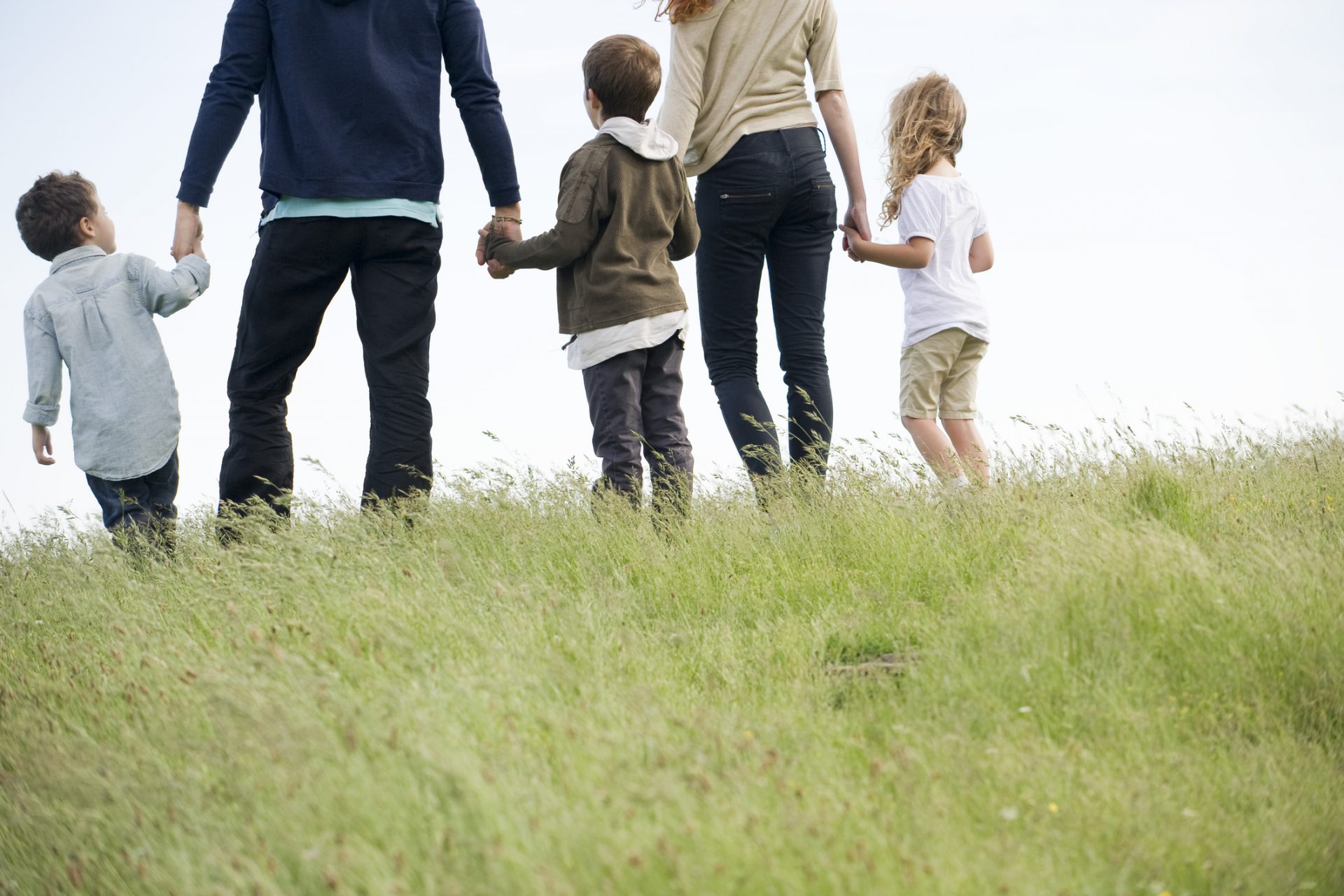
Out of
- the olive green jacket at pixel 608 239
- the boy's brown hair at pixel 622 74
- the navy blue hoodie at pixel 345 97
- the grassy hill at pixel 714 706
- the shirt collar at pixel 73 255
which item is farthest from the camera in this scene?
the shirt collar at pixel 73 255

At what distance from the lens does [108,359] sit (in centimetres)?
579

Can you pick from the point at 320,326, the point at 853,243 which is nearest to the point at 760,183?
the point at 853,243

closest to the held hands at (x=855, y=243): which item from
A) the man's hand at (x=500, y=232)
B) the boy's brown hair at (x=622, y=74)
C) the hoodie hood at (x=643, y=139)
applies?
the hoodie hood at (x=643, y=139)

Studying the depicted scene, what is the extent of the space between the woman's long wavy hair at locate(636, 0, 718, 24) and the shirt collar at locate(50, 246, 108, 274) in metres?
3.26

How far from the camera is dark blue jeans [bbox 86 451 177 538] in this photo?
5875 mm

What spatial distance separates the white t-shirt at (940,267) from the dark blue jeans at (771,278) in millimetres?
480

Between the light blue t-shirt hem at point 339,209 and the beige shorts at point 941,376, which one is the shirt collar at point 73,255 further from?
the beige shorts at point 941,376

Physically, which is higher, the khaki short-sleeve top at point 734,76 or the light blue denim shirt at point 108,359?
the khaki short-sleeve top at point 734,76

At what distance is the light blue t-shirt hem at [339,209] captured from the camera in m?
4.66

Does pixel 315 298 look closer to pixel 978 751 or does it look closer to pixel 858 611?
pixel 858 611

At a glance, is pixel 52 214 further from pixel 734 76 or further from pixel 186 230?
pixel 734 76

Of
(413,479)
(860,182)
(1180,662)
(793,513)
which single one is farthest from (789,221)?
(1180,662)

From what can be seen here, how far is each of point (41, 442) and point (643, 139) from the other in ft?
11.7

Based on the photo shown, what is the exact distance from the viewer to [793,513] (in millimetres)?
4883
